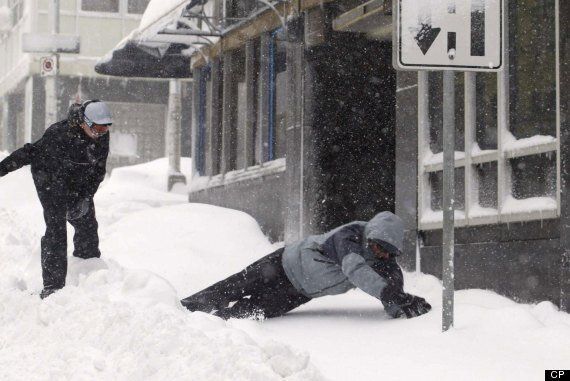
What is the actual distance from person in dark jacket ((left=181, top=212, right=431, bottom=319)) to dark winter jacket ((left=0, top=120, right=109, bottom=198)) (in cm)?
142

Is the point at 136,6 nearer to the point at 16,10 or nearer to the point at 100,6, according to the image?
the point at 100,6

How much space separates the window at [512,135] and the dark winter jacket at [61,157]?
9.68 ft

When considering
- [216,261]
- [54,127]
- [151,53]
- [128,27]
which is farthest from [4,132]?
[54,127]

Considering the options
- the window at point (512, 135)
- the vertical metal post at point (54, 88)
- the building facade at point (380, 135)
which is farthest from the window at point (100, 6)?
the window at point (512, 135)

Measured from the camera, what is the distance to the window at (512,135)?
9.07m

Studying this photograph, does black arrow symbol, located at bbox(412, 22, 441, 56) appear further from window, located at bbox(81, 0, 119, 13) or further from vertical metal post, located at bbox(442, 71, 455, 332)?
window, located at bbox(81, 0, 119, 13)

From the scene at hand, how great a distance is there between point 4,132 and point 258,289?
30.2 meters

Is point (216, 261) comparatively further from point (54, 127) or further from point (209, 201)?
point (209, 201)

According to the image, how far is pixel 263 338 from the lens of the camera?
716cm

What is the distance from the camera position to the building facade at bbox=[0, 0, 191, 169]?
3136 cm

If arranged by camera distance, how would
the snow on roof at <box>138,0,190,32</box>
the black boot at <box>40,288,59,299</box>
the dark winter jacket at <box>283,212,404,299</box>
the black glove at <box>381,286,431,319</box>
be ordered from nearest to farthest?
the black glove at <box>381,286,431,319</box> < the dark winter jacket at <box>283,212,404,299</box> < the black boot at <box>40,288,59,299</box> < the snow on roof at <box>138,0,190,32</box>

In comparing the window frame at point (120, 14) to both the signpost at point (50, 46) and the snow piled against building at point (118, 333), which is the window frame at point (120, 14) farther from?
the snow piled against building at point (118, 333)

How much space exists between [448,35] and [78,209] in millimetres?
4082

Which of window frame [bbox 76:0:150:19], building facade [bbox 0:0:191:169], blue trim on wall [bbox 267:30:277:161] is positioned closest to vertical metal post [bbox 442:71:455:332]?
blue trim on wall [bbox 267:30:277:161]
